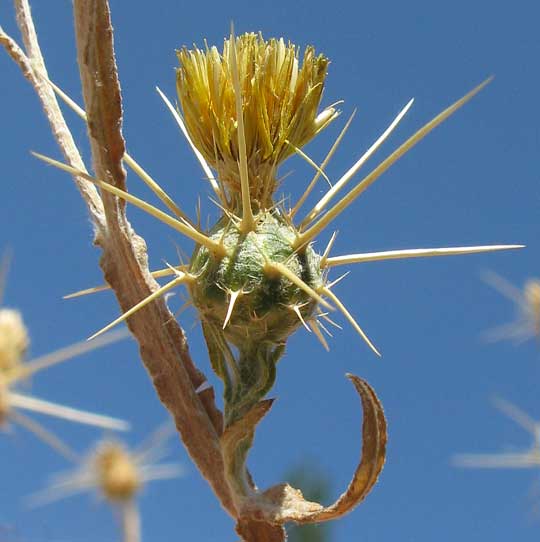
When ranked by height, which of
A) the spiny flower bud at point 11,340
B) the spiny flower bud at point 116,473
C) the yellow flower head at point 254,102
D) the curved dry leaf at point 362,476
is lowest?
the curved dry leaf at point 362,476

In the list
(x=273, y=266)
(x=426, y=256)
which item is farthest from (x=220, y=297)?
(x=426, y=256)

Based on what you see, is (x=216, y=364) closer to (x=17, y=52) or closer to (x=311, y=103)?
(x=311, y=103)

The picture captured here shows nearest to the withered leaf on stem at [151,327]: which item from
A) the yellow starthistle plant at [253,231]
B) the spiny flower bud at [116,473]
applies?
the yellow starthistle plant at [253,231]

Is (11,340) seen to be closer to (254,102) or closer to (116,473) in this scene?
(254,102)

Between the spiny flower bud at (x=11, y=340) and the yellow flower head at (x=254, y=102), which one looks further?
the yellow flower head at (x=254, y=102)

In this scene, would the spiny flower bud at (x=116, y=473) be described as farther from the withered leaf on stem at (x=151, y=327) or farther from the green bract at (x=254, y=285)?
the green bract at (x=254, y=285)

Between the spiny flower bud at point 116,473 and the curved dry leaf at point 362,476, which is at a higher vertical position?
the spiny flower bud at point 116,473

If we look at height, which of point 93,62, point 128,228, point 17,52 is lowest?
point 128,228
